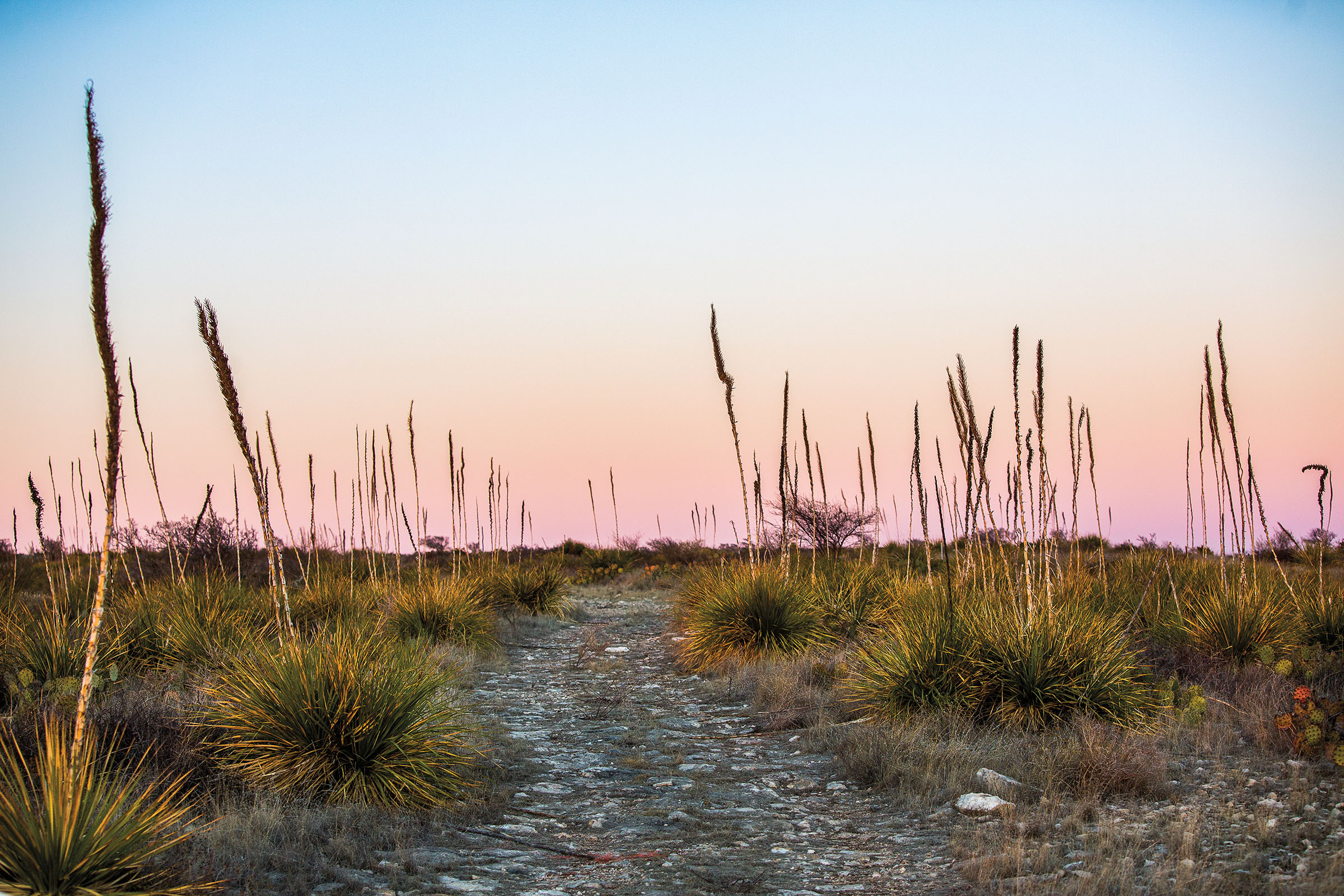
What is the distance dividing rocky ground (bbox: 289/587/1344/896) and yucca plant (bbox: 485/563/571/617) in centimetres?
888

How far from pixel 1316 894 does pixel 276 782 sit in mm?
5882

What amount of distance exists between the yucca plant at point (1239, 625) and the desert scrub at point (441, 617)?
913cm

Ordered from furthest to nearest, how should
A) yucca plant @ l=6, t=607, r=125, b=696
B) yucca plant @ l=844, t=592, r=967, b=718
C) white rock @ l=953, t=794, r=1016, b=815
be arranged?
yucca plant @ l=6, t=607, r=125, b=696
yucca plant @ l=844, t=592, r=967, b=718
white rock @ l=953, t=794, r=1016, b=815

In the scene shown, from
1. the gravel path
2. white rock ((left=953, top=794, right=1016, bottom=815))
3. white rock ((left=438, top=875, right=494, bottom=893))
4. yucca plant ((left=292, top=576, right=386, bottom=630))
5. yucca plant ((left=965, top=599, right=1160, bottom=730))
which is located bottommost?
the gravel path

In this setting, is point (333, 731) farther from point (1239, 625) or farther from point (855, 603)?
point (1239, 625)

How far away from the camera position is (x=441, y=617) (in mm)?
12719

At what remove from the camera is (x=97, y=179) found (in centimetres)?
361

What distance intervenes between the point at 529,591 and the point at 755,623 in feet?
24.2

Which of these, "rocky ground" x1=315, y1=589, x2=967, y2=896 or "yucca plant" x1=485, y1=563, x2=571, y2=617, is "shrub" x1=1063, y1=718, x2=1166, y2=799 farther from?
"yucca plant" x1=485, y1=563, x2=571, y2=617

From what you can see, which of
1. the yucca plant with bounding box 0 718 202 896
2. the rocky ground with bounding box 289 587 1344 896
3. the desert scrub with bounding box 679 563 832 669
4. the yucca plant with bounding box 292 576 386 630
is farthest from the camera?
the yucca plant with bounding box 292 576 386 630

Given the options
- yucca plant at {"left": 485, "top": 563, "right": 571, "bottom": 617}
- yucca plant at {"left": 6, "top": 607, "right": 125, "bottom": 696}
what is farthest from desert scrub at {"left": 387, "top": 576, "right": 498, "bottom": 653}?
yucca plant at {"left": 6, "top": 607, "right": 125, "bottom": 696}

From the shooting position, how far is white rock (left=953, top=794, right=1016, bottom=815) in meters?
5.62

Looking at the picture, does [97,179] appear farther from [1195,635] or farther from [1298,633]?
[1298,633]

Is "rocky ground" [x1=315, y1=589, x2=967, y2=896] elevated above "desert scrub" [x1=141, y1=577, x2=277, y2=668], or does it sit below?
below
